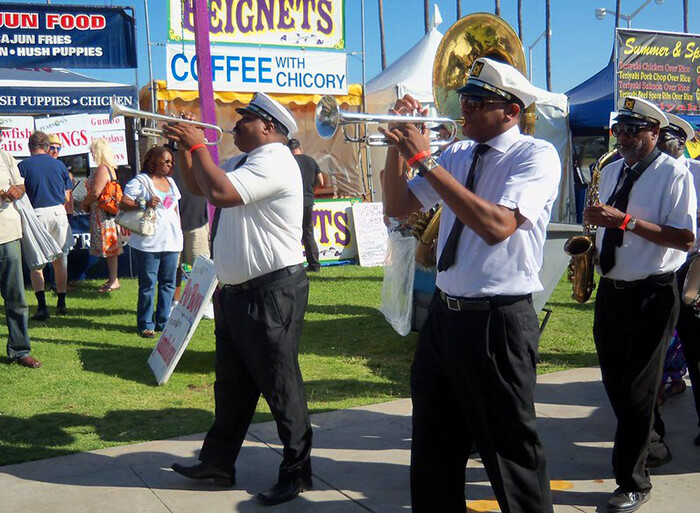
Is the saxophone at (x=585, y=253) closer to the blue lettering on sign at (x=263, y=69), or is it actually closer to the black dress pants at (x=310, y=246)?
the black dress pants at (x=310, y=246)

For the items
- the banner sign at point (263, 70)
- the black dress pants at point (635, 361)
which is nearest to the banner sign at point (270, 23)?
the banner sign at point (263, 70)

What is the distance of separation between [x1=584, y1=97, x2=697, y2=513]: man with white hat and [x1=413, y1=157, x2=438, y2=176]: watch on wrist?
1333mm

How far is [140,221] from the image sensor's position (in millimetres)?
7484

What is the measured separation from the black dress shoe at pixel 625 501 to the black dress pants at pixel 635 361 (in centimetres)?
3

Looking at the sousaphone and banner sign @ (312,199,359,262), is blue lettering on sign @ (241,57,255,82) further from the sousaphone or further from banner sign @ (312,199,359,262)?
the sousaphone

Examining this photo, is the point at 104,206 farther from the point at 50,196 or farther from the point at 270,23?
the point at 270,23

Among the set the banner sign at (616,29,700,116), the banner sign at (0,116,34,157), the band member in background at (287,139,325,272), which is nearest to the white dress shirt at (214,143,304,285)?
the band member in background at (287,139,325,272)

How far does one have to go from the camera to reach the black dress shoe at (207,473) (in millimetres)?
4027

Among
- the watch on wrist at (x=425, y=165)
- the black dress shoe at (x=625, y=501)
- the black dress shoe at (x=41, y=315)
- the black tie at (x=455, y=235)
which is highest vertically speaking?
the watch on wrist at (x=425, y=165)

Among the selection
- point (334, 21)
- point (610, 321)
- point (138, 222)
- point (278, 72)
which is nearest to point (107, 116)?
point (278, 72)

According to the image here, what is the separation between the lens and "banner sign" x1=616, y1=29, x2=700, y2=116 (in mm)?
14570

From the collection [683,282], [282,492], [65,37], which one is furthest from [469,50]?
[65,37]

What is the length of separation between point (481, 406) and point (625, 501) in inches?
51.5

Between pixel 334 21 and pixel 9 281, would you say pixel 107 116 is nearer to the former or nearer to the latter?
pixel 334 21
